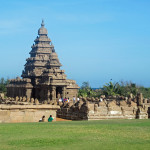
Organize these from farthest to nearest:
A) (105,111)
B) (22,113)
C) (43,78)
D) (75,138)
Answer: (43,78)
(105,111)
(22,113)
(75,138)

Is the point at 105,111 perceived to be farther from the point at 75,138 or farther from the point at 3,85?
the point at 3,85

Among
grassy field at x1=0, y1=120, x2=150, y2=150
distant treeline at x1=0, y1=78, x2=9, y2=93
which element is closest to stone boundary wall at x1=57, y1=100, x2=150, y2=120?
grassy field at x1=0, y1=120, x2=150, y2=150

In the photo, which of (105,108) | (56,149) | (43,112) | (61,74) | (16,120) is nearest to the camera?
(56,149)

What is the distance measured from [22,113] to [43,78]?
26785mm

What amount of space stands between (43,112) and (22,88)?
1108 inches

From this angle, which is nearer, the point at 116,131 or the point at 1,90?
the point at 116,131

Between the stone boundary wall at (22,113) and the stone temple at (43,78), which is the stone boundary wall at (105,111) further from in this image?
the stone temple at (43,78)

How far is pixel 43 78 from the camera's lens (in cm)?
4947

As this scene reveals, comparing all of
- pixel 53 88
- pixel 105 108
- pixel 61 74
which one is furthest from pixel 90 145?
pixel 61 74

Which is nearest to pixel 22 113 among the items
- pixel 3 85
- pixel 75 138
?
pixel 75 138

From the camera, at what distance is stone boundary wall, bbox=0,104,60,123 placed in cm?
2211

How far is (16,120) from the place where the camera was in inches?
879

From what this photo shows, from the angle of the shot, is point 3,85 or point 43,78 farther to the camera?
point 3,85

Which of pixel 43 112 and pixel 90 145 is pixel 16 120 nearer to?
pixel 43 112
